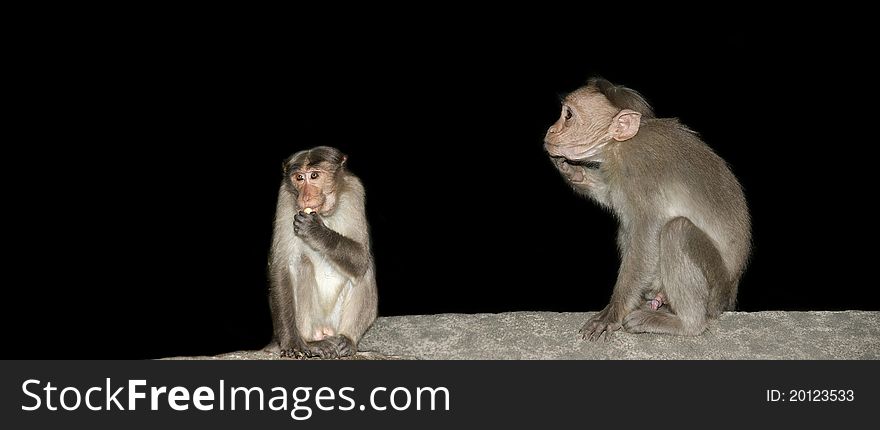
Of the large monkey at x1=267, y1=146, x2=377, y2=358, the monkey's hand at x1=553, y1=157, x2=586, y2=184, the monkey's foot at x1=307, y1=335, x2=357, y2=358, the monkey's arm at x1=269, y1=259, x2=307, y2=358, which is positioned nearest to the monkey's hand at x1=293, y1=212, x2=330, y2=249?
the large monkey at x1=267, y1=146, x2=377, y2=358

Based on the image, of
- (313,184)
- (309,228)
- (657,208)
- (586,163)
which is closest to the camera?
(309,228)

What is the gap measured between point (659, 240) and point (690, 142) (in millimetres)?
1055

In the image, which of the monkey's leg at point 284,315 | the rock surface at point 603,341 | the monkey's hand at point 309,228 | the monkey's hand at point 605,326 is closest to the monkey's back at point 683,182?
the rock surface at point 603,341

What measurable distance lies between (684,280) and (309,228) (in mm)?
3316

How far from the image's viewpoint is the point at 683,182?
1062 cm

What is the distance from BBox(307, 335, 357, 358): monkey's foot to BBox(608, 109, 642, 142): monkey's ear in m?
3.02

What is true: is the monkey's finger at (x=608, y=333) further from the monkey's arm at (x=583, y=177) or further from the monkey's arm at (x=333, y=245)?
the monkey's arm at (x=333, y=245)

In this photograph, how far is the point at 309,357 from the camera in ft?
32.9

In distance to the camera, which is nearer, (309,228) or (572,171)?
(309,228)

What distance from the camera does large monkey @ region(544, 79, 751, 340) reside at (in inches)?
412

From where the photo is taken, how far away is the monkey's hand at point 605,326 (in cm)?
1059

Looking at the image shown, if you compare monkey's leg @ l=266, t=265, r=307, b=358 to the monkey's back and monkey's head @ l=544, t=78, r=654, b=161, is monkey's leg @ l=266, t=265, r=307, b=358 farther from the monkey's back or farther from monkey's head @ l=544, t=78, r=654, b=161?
the monkey's back

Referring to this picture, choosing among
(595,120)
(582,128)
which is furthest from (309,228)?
(595,120)

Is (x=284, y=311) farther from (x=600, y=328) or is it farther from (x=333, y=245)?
(x=600, y=328)
